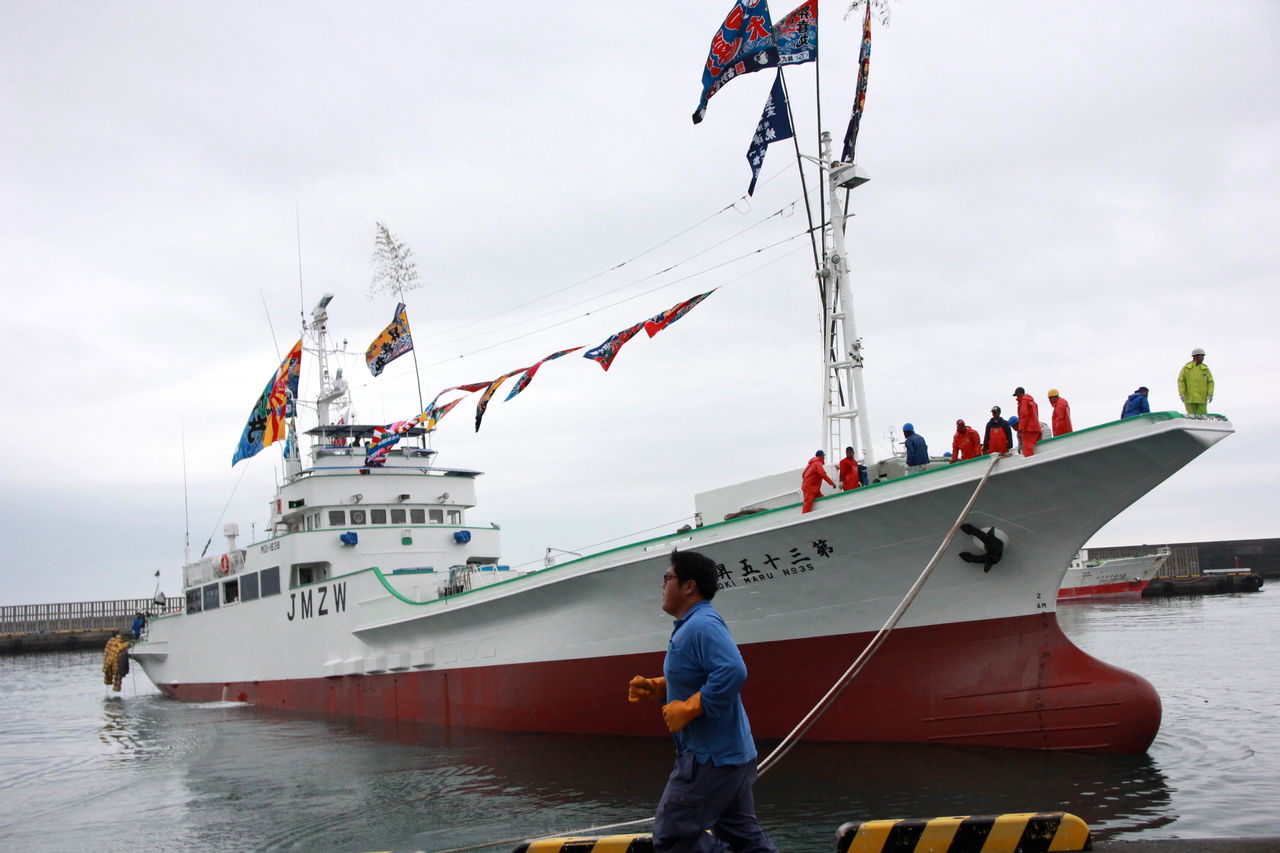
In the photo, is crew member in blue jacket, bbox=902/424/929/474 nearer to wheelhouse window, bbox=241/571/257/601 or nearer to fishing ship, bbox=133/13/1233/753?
fishing ship, bbox=133/13/1233/753

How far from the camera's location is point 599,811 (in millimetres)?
10312

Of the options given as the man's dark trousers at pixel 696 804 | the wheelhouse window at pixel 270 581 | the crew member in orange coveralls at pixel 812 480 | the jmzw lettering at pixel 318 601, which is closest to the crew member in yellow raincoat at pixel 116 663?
the wheelhouse window at pixel 270 581

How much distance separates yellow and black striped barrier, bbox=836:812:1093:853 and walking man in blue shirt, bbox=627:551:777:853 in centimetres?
96

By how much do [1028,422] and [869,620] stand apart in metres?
3.32

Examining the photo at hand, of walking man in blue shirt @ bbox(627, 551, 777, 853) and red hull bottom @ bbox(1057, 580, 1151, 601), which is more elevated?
walking man in blue shirt @ bbox(627, 551, 777, 853)

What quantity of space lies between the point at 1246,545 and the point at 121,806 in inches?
3335

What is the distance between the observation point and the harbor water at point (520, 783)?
9445mm

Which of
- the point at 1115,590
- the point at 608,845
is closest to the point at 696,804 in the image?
the point at 608,845

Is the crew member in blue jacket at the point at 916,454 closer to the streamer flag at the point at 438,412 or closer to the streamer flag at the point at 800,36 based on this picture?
the streamer flag at the point at 800,36

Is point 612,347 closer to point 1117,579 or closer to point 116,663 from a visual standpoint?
point 116,663

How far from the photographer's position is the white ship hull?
11.2m

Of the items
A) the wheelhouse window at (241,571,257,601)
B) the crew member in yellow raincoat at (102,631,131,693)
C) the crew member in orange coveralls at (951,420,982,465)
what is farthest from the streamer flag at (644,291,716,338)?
the crew member in yellow raincoat at (102,631,131,693)

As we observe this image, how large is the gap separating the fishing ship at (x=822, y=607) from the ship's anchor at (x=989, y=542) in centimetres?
3

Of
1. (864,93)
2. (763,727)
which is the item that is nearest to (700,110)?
(864,93)
